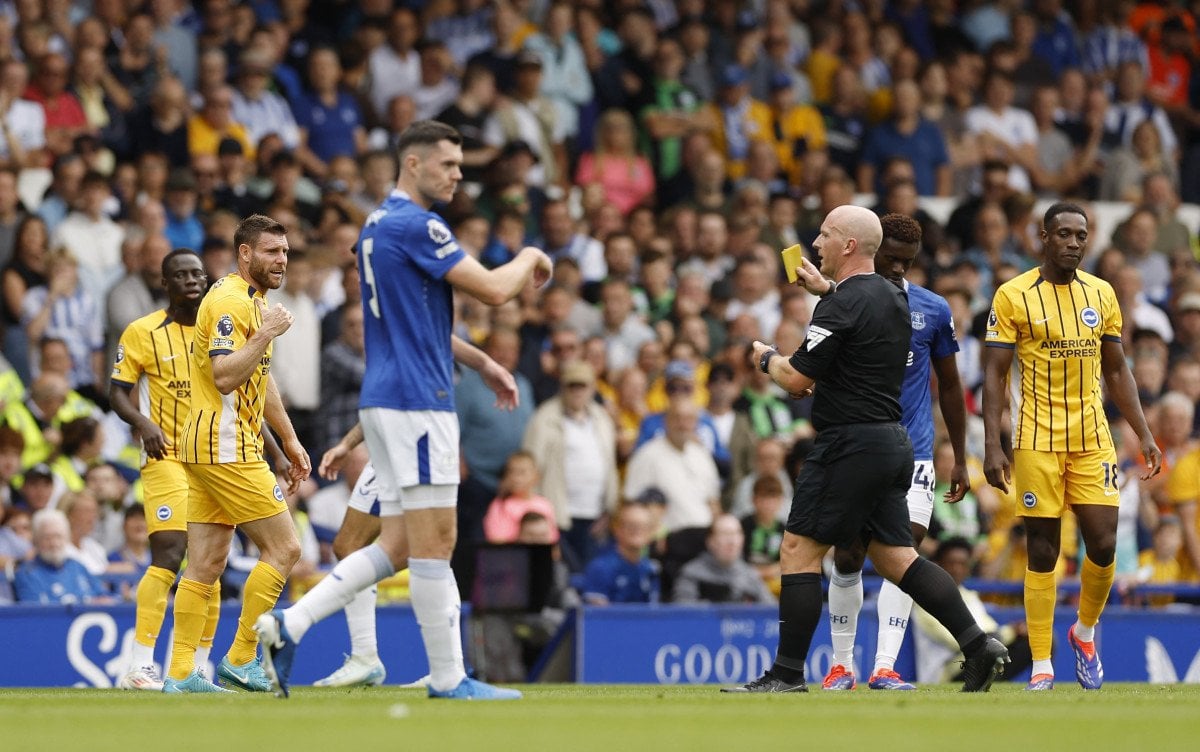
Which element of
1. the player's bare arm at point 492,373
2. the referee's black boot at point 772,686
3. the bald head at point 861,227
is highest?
the bald head at point 861,227

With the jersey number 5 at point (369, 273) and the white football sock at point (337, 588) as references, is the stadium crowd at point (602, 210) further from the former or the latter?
the jersey number 5 at point (369, 273)

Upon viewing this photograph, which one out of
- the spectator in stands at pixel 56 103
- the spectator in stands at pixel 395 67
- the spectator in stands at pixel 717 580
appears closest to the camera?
the spectator in stands at pixel 717 580

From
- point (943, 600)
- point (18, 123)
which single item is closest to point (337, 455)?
point (943, 600)

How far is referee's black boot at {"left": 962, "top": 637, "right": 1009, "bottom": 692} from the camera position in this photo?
10.2m

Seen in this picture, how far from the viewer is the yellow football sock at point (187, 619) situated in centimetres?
1079

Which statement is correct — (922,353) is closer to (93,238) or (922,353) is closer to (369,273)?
(369,273)

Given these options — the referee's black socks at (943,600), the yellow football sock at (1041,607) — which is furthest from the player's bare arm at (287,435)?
the yellow football sock at (1041,607)

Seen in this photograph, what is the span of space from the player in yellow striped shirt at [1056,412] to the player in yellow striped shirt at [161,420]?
180 inches

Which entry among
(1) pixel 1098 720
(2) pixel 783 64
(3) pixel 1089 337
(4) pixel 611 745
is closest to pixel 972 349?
(2) pixel 783 64

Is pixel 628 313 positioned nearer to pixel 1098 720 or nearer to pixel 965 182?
pixel 965 182

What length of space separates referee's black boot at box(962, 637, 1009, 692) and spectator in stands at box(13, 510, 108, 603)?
6.72 metres

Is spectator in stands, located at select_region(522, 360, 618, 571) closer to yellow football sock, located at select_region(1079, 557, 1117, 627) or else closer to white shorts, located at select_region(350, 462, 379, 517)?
white shorts, located at select_region(350, 462, 379, 517)

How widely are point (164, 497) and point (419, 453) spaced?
10.2 feet

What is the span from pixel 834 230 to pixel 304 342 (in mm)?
7628
